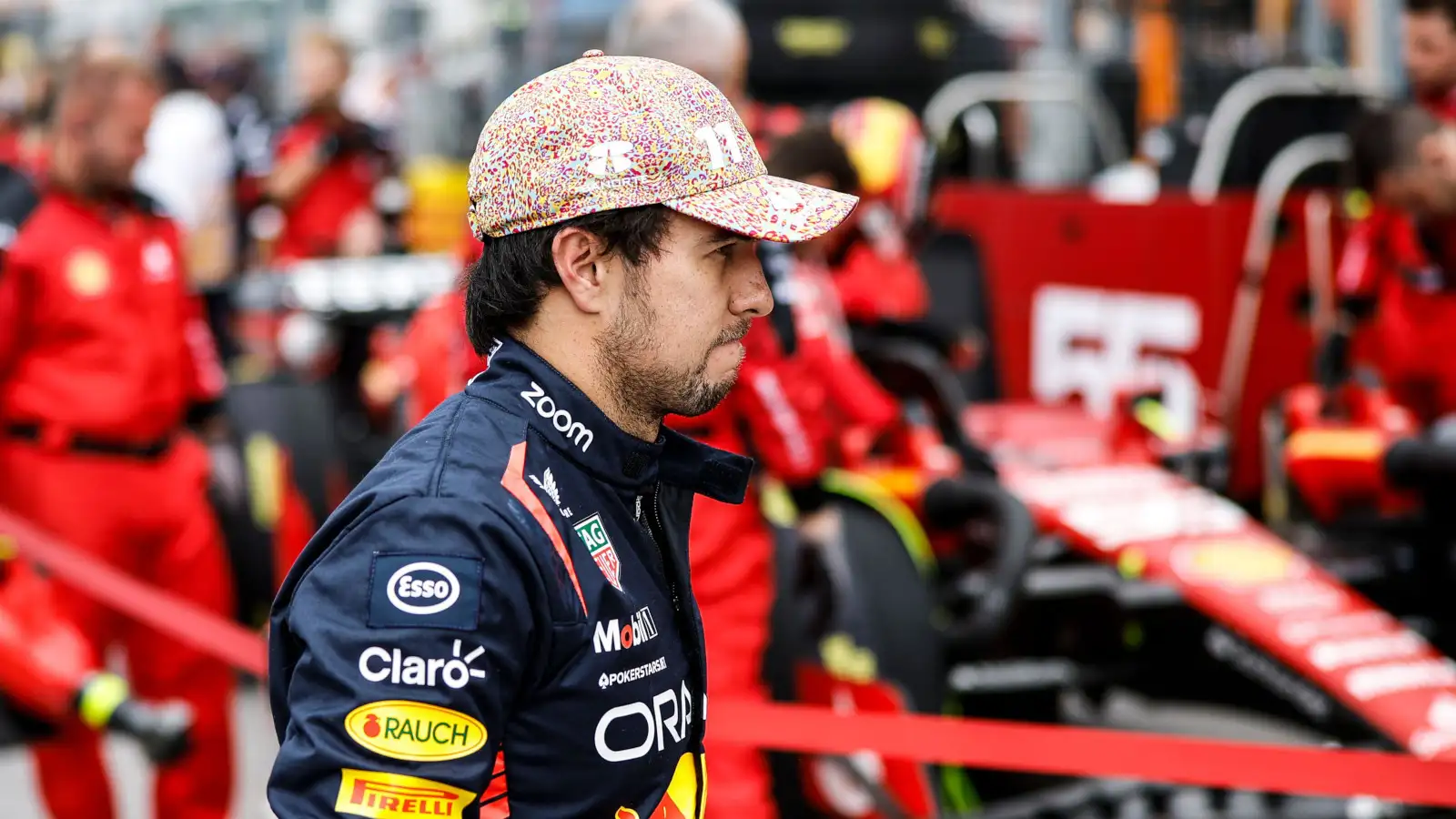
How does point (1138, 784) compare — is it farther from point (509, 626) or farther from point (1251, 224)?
point (509, 626)

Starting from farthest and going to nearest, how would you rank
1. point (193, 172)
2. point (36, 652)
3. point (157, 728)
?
point (193, 172)
point (36, 652)
point (157, 728)

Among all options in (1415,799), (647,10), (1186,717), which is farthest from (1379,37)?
(1415,799)

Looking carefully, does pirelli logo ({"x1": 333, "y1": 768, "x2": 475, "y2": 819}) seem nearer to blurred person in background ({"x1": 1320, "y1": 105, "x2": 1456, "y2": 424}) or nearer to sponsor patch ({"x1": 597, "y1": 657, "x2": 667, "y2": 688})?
sponsor patch ({"x1": 597, "y1": 657, "x2": 667, "y2": 688})

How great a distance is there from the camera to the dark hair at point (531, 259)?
1.79 metres

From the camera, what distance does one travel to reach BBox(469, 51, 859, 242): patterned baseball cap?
1.74 m

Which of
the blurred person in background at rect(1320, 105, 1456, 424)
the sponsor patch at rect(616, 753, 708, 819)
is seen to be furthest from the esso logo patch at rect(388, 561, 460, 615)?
the blurred person in background at rect(1320, 105, 1456, 424)

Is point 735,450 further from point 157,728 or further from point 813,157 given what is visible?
point 157,728

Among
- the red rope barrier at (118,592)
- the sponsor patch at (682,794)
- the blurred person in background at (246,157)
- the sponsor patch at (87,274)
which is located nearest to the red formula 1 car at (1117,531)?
the red rope barrier at (118,592)

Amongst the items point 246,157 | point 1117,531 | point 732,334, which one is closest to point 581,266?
point 732,334

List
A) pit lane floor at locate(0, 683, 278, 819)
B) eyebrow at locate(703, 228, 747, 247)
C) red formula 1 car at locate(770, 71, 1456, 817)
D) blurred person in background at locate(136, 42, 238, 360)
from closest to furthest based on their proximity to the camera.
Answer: eyebrow at locate(703, 228, 747, 247) < red formula 1 car at locate(770, 71, 1456, 817) < pit lane floor at locate(0, 683, 278, 819) < blurred person in background at locate(136, 42, 238, 360)

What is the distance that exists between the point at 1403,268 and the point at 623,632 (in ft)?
14.0

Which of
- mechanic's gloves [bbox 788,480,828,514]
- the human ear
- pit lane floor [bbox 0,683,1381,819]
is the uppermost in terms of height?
the human ear

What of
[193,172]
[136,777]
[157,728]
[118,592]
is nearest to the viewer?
[157,728]

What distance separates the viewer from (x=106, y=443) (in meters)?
4.84
